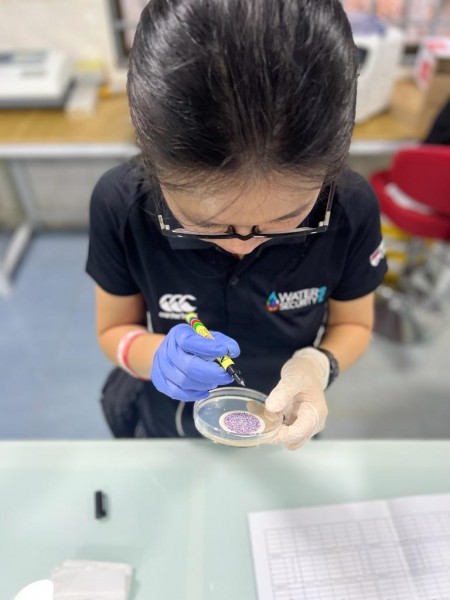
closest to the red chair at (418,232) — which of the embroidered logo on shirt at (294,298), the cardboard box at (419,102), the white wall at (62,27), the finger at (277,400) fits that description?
the cardboard box at (419,102)

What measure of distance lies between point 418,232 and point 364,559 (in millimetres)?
1577

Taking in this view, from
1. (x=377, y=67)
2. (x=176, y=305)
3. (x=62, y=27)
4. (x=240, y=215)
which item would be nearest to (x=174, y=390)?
(x=176, y=305)

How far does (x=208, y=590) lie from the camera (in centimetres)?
77

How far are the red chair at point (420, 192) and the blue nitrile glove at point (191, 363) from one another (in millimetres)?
1448

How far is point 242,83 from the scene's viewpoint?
1.60 ft

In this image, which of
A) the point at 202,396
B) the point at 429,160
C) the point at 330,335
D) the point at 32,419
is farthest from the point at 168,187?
the point at 32,419

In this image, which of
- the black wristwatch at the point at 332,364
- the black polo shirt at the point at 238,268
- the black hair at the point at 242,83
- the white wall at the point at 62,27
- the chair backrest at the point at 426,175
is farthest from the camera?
the white wall at the point at 62,27

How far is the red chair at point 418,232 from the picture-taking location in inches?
73.4

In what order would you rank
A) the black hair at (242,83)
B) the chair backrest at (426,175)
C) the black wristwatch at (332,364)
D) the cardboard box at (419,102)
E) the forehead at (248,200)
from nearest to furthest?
the black hair at (242,83), the forehead at (248,200), the black wristwatch at (332,364), the chair backrest at (426,175), the cardboard box at (419,102)

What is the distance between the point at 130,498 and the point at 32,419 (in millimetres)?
1383

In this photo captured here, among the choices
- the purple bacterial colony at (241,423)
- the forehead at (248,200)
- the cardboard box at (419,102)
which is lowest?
the cardboard box at (419,102)

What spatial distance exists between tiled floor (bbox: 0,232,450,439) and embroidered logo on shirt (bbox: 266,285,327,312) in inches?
47.8

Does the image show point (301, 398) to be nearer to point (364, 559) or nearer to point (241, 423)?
point (241, 423)

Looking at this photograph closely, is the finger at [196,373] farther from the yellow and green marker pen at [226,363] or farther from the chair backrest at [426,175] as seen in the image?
the chair backrest at [426,175]
